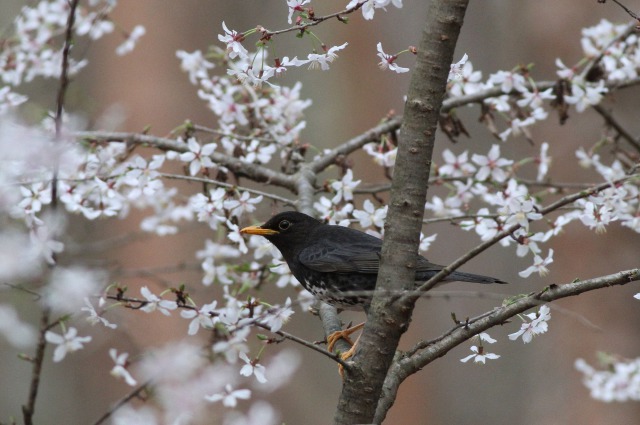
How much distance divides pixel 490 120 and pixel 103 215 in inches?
84.0

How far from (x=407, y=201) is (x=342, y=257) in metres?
1.50

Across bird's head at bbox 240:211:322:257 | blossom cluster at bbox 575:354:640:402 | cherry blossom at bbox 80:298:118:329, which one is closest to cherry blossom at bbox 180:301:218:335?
cherry blossom at bbox 80:298:118:329

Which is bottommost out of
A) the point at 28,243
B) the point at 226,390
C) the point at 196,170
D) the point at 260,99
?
the point at 226,390

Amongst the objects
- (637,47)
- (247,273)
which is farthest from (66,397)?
(637,47)

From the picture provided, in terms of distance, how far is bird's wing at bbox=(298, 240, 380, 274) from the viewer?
4.01m

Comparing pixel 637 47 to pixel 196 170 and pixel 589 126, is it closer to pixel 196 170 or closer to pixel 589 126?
pixel 589 126

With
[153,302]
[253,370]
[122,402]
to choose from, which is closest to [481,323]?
[253,370]

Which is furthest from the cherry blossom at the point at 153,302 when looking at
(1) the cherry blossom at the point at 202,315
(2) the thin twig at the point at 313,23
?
(2) the thin twig at the point at 313,23

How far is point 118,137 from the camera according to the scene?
4.31 m

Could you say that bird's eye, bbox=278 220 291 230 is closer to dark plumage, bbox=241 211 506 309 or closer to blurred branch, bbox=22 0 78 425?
dark plumage, bbox=241 211 506 309

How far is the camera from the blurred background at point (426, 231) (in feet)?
21.3

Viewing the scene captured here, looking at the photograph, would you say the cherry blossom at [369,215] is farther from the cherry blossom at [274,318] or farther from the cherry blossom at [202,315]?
the cherry blossom at [274,318]

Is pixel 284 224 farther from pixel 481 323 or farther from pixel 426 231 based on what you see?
pixel 426 231

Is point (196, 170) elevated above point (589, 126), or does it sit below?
below
